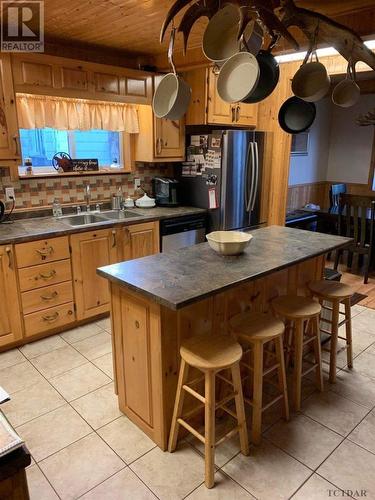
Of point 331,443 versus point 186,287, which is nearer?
point 186,287

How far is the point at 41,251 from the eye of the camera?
295cm

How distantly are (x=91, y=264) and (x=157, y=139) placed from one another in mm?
1516

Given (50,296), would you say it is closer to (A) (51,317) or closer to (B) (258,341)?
(A) (51,317)

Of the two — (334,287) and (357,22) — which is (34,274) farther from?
(357,22)

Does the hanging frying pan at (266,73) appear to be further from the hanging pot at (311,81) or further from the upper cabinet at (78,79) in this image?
the upper cabinet at (78,79)

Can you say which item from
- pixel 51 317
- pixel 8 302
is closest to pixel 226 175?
pixel 51 317

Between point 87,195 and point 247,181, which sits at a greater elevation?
point 247,181

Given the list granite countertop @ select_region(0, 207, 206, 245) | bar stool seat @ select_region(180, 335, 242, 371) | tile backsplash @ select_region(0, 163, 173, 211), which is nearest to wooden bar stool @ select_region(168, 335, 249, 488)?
bar stool seat @ select_region(180, 335, 242, 371)

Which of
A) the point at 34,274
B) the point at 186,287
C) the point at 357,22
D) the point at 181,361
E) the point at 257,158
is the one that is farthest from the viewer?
the point at 257,158

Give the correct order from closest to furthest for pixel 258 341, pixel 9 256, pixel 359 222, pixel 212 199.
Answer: pixel 258 341 < pixel 9 256 < pixel 212 199 < pixel 359 222

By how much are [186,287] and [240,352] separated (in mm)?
420

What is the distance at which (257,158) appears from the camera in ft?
13.3

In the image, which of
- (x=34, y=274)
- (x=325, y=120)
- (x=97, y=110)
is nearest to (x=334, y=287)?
(x=34, y=274)

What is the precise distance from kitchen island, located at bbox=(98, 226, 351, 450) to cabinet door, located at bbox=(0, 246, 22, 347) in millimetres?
1164
